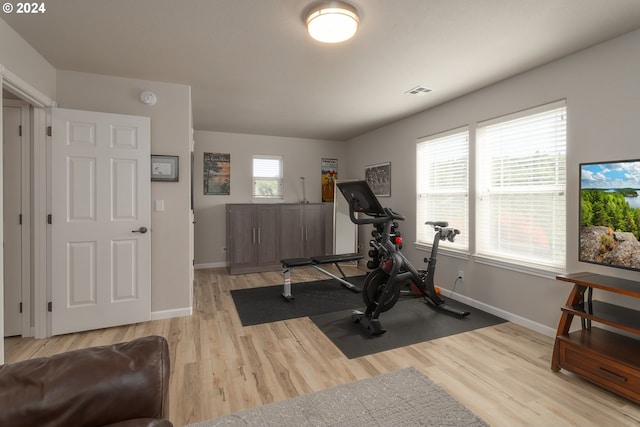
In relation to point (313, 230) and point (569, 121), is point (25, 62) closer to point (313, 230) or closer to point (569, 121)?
point (313, 230)

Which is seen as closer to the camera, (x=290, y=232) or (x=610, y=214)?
(x=610, y=214)

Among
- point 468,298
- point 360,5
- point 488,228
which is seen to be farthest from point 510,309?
point 360,5

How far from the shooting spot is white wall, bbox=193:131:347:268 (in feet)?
18.1

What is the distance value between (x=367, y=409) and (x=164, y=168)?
9.44ft

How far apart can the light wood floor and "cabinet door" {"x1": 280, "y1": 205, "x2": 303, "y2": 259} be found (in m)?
A: 2.32

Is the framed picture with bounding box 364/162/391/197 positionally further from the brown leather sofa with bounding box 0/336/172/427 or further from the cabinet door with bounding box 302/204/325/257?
the brown leather sofa with bounding box 0/336/172/427

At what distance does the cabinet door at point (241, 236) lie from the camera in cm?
513

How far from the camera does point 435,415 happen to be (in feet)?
5.88

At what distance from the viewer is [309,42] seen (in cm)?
240

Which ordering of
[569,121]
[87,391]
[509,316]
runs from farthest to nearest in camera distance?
[509,316] → [569,121] → [87,391]

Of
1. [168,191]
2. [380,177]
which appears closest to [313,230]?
[380,177]

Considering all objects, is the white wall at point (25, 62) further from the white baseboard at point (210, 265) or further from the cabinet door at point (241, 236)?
the white baseboard at point (210, 265)

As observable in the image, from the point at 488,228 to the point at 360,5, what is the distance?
268 centimetres

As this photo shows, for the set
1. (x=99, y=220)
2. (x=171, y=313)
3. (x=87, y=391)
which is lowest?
(x=171, y=313)
